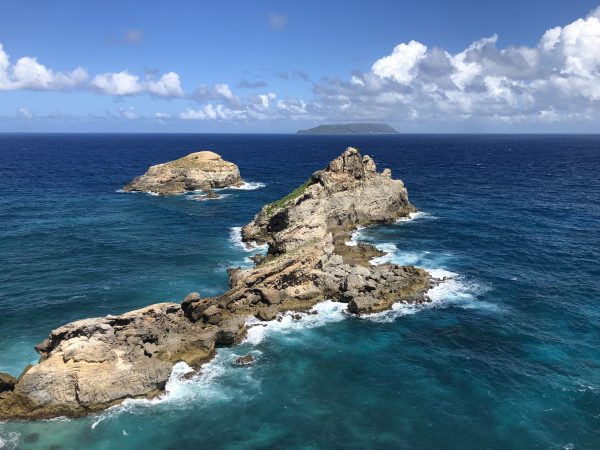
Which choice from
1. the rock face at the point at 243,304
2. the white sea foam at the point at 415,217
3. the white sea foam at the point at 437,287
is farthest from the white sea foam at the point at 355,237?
the white sea foam at the point at 415,217

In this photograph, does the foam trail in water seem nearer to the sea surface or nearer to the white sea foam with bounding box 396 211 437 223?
the sea surface

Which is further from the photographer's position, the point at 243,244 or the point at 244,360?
the point at 243,244

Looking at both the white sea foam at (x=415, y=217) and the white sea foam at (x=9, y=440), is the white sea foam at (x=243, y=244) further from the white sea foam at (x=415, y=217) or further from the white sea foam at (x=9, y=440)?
the white sea foam at (x=9, y=440)

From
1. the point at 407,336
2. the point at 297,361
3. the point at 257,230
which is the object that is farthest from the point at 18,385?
the point at 257,230

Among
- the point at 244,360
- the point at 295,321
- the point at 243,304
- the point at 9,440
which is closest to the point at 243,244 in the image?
the point at 243,304

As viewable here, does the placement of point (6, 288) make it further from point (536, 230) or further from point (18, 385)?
point (536, 230)

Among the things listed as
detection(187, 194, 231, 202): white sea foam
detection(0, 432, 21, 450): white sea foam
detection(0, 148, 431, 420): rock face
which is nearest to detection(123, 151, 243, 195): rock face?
detection(187, 194, 231, 202): white sea foam

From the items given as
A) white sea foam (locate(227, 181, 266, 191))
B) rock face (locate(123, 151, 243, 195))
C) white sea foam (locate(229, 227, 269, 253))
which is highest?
rock face (locate(123, 151, 243, 195))

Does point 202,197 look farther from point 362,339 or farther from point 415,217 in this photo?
point 362,339
